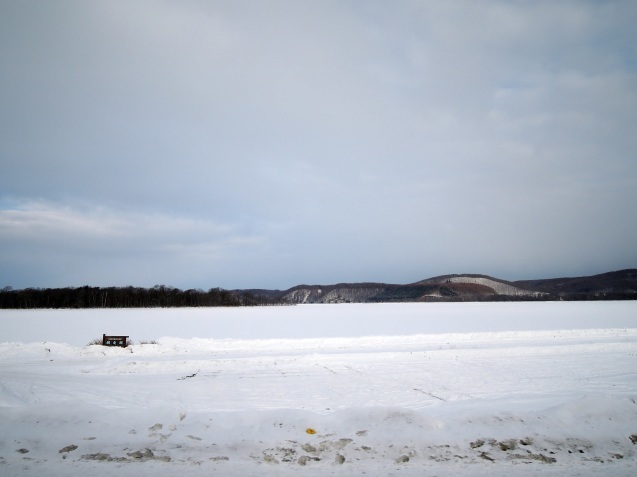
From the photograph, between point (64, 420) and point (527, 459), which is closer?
point (527, 459)

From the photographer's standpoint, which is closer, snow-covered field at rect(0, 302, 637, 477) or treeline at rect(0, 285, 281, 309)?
snow-covered field at rect(0, 302, 637, 477)

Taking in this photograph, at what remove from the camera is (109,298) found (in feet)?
329

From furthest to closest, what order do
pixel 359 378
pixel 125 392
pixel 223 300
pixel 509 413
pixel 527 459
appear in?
pixel 223 300 → pixel 359 378 → pixel 125 392 → pixel 509 413 → pixel 527 459

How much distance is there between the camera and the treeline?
9631 cm

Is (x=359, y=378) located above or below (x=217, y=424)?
below

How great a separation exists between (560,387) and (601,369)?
144 inches

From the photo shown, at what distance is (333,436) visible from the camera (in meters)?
5.16

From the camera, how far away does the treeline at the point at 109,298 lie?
316ft

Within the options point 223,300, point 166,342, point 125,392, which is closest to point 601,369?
point 125,392

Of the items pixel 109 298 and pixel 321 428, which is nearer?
pixel 321 428

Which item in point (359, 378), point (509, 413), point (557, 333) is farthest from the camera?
point (557, 333)

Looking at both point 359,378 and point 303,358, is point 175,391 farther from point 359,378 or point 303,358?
point 303,358

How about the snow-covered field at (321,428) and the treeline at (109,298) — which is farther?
the treeline at (109,298)

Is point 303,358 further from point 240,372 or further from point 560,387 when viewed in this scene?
point 560,387
